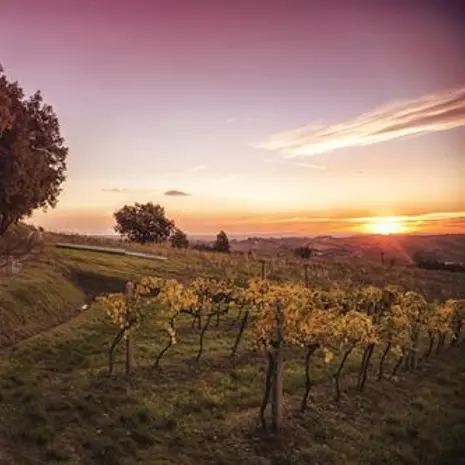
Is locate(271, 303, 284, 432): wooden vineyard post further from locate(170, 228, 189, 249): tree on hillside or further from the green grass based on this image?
locate(170, 228, 189, 249): tree on hillside

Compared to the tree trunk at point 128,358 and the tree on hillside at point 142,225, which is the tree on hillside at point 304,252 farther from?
the tree trunk at point 128,358

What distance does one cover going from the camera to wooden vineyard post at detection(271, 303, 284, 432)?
1692 cm

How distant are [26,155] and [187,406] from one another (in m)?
27.0

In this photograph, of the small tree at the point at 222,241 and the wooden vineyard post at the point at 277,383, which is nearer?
the wooden vineyard post at the point at 277,383

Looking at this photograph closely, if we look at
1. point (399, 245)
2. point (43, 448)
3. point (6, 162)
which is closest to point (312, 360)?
point (43, 448)

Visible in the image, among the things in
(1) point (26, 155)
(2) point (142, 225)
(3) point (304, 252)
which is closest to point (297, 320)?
(1) point (26, 155)

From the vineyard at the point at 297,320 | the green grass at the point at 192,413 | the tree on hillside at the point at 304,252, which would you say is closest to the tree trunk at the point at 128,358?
the vineyard at the point at 297,320

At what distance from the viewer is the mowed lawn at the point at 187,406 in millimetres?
14750

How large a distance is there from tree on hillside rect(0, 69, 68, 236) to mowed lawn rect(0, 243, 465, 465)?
37.6 ft

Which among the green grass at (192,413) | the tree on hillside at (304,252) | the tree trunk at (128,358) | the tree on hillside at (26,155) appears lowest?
the green grass at (192,413)

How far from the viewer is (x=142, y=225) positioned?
98688mm

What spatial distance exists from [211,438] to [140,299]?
23.5 feet

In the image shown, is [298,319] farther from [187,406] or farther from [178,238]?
[178,238]

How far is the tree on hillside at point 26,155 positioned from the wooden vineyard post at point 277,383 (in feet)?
75.6
